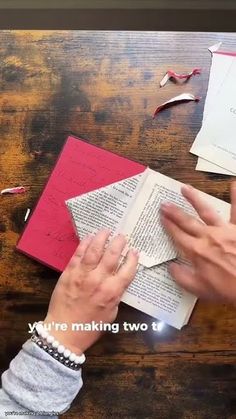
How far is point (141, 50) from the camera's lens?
0.81 m

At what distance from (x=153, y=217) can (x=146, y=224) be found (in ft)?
0.05

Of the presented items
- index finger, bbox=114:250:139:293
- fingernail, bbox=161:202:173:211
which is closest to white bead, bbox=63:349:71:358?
index finger, bbox=114:250:139:293

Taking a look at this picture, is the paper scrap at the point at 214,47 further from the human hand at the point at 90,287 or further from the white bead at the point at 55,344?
the white bead at the point at 55,344

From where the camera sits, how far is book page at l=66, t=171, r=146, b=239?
76 cm

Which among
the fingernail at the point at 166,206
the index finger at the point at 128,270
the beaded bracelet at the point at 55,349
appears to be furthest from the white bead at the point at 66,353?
the fingernail at the point at 166,206

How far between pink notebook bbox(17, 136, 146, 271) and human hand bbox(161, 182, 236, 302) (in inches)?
4.0

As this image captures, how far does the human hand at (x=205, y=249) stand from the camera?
71cm

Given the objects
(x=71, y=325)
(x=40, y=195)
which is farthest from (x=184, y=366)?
(x=40, y=195)

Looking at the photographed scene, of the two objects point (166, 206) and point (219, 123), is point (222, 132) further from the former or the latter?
point (166, 206)

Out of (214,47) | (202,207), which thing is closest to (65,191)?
(202,207)

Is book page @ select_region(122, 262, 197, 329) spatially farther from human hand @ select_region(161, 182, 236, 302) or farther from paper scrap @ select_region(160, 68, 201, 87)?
paper scrap @ select_region(160, 68, 201, 87)

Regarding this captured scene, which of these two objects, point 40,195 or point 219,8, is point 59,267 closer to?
point 40,195

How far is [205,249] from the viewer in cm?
72

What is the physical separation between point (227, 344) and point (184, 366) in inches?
2.7
